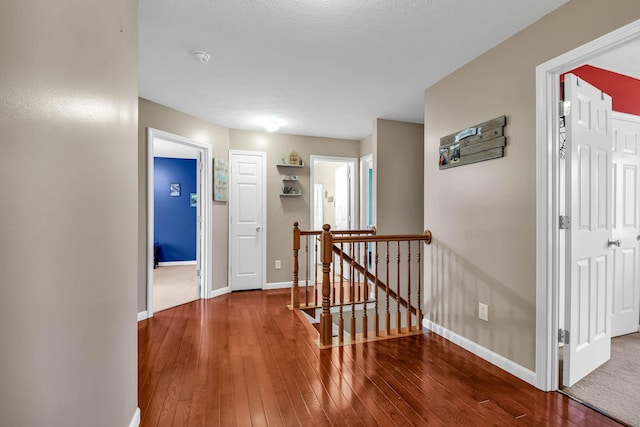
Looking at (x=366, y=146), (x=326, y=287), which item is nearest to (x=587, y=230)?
(x=326, y=287)

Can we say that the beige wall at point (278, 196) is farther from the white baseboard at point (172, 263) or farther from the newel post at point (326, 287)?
the white baseboard at point (172, 263)

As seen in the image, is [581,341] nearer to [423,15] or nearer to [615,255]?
[615,255]

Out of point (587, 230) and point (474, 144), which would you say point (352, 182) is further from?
point (587, 230)

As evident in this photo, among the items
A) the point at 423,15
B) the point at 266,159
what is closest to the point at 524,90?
the point at 423,15

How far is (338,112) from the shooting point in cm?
365

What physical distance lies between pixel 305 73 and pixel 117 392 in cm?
256

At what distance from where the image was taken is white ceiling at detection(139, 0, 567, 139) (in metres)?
1.81

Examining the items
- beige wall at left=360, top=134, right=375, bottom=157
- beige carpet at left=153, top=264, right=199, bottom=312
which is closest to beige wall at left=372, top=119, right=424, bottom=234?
beige wall at left=360, top=134, right=375, bottom=157

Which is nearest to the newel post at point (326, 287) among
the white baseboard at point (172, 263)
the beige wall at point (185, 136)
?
the beige wall at point (185, 136)

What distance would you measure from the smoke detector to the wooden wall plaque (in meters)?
2.16

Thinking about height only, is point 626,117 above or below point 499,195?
above

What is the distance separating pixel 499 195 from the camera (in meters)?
2.16

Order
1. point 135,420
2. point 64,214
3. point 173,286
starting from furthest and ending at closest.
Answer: point 173,286
point 135,420
point 64,214

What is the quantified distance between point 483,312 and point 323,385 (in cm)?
136
